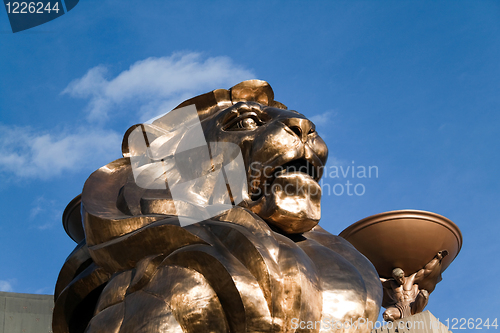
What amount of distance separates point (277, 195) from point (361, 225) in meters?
4.70

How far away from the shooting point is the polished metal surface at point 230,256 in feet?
12.8

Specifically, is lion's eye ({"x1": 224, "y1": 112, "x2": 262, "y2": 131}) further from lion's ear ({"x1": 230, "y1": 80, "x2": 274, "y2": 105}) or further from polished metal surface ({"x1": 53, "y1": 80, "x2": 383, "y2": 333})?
lion's ear ({"x1": 230, "y1": 80, "x2": 274, "y2": 105})

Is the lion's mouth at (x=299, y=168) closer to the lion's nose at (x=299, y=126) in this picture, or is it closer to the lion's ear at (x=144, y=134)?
the lion's nose at (x=299, y=126)

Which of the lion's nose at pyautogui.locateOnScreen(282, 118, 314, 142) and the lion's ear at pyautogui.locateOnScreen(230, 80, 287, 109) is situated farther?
the lion's ear at pyautogui.locateOnScreen(230, 80, 287, 109)

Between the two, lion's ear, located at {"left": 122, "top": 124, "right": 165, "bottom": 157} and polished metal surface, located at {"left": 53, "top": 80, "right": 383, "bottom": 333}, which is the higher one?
lion's ear, located at {"left": 122, "top": 124, "right": 165, "bottom": 157}

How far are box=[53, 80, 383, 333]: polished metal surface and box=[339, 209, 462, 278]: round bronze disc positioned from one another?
3.90 m

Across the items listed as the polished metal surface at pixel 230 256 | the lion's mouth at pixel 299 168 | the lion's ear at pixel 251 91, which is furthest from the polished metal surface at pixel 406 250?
the lion's mouth at pixel 299 168

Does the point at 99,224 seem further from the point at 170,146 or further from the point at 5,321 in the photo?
the point at 5,321

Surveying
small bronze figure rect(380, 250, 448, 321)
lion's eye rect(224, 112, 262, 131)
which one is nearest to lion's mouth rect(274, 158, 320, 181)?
lion's eye rect(224, 112, 262, 131)

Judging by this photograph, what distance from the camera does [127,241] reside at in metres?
4.38

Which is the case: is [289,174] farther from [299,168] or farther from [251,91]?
[251,91]

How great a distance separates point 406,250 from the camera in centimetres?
928

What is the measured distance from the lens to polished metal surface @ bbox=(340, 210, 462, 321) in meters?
9.03

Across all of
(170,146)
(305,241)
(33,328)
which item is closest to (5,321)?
(33,328)
